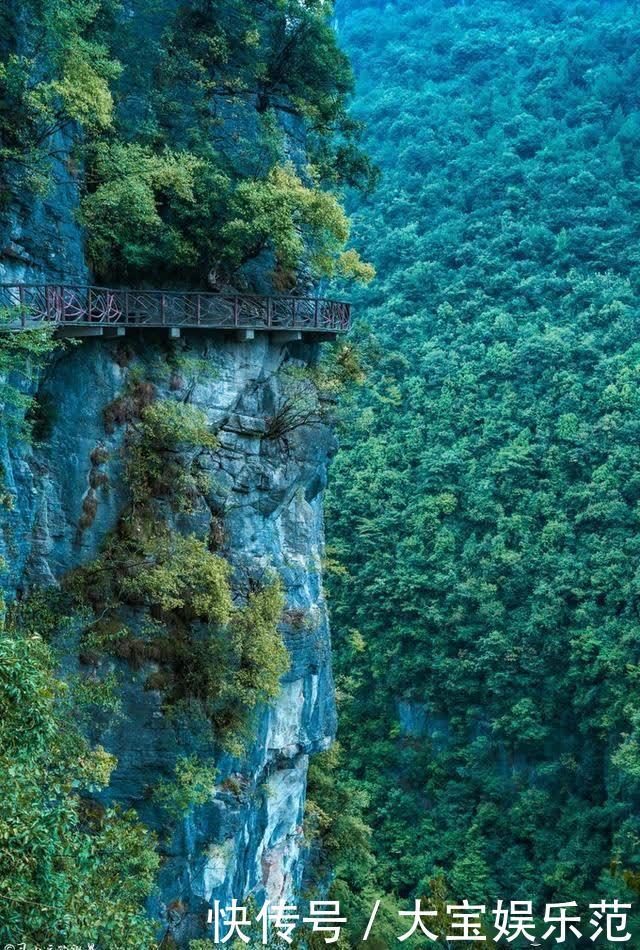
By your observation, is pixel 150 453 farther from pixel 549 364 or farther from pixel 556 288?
pixel 556 288

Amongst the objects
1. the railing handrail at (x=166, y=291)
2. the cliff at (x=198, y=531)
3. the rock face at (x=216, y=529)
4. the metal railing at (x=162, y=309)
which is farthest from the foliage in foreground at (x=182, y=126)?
the rock face at (x=216, y=529)

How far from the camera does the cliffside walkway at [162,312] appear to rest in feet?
36.2

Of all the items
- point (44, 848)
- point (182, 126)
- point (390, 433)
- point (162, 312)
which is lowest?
point (44, 848)

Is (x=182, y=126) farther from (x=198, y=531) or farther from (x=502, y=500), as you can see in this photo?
(x=502, y=500)

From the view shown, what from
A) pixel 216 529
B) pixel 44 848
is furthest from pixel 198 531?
pixel 44 848

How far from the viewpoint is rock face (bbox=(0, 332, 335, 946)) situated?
12.1 metres

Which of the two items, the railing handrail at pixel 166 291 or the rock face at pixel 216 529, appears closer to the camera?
the railing handrail at pixel 166 291

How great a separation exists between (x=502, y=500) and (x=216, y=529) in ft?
66.2

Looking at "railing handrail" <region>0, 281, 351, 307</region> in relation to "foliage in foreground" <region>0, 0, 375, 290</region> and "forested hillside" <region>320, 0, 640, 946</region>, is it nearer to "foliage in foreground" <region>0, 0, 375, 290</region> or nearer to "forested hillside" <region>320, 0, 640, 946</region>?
"foliage in foreground" <region>0, 0, 375, 290</region>

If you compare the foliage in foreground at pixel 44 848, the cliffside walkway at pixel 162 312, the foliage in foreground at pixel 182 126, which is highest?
the foliage in foreground at pixel 182 126

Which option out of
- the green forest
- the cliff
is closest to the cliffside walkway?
the cliff

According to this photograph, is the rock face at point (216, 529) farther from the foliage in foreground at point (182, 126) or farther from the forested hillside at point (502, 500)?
the forested hillside at point (502, 500)

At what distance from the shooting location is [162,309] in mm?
12719

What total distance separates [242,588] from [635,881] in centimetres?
1107
